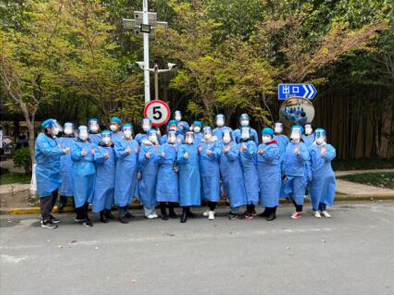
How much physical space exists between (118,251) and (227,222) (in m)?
2.12

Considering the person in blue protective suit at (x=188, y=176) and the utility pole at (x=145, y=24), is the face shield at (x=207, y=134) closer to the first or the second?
the person in blue protective suit at (x=188, y=176)

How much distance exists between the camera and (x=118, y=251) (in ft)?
Answer: 14.3

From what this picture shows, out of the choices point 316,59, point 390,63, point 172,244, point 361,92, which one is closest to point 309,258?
point 172,244

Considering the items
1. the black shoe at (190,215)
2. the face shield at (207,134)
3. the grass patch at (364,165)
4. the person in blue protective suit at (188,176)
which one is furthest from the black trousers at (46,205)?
the grass patch at (364,165)

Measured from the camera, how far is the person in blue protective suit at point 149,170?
580 cm

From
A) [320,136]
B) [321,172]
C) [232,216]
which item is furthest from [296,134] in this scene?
[232,216]

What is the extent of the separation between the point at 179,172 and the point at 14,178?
748cm

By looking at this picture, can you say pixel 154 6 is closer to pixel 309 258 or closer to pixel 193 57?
pixel 193 57

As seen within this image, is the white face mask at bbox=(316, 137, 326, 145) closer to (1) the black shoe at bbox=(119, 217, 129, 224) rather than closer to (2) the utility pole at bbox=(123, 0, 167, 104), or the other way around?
(1) the black shoe at bbox=(119, 217, 129, 224)

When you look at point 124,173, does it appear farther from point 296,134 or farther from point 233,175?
point 296,134

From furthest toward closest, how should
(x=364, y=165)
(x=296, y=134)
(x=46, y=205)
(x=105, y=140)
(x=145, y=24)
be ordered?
(x=364, y=165), (x=145, y=24), (x=296, y=134), (x=105, y=140), (x=46, y=205)

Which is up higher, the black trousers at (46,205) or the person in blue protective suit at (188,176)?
the person in blue protective suit at (188,176)

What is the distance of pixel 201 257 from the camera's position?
13.5 ft

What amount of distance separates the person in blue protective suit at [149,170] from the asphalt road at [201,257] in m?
0.41
